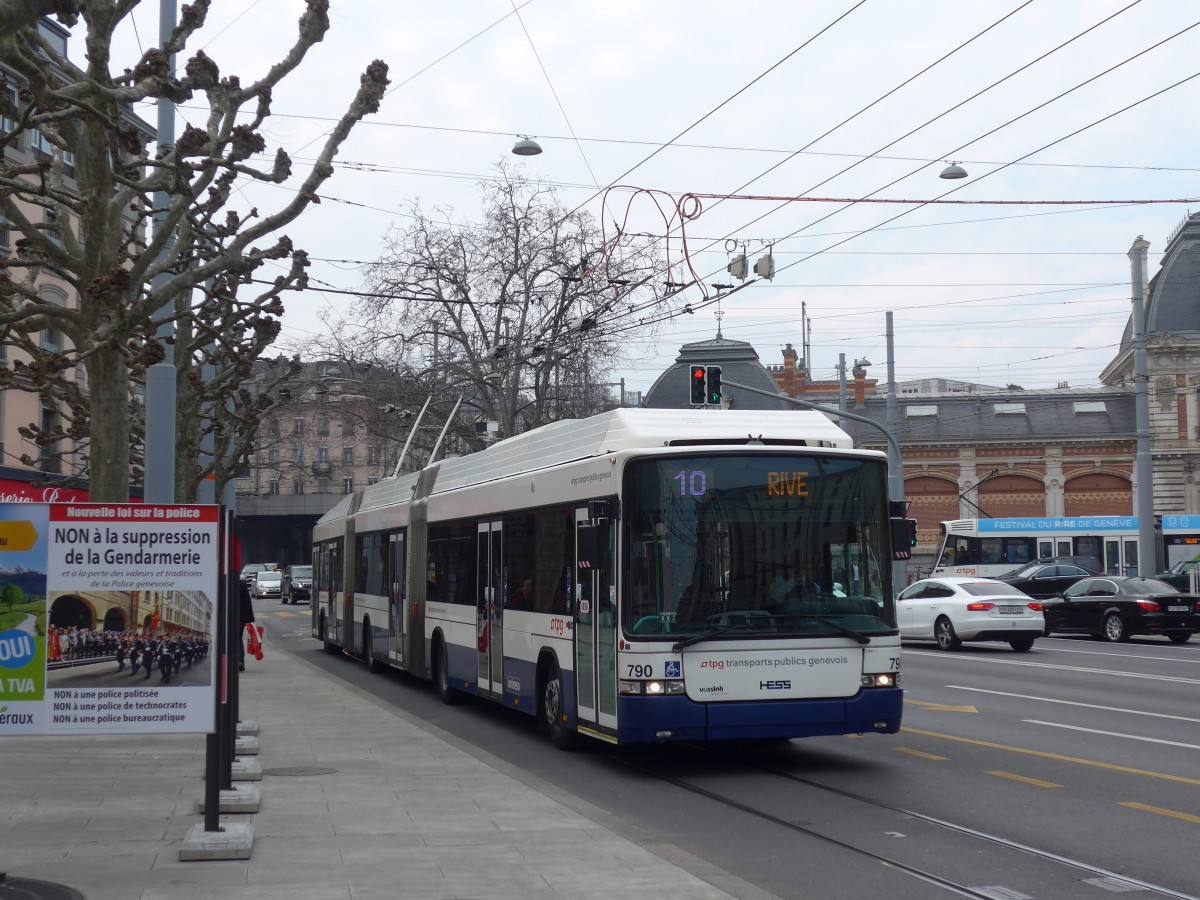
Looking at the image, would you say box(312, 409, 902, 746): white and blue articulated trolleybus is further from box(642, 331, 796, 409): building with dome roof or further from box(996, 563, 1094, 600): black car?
box(642, 331, 796, 409): building with dome roof

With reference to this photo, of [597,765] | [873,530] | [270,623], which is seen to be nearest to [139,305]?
[597,765]

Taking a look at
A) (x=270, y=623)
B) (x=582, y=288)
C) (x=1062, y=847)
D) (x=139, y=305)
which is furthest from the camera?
(x=270, y=623)

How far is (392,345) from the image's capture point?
42.8 meters

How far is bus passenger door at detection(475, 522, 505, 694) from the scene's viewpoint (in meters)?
15.5

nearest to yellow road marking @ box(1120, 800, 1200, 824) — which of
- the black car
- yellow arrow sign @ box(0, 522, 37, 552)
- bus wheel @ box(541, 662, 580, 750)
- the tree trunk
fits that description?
bus wheel @ box(541, 662, 580, 750)

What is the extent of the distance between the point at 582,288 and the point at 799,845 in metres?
34.3

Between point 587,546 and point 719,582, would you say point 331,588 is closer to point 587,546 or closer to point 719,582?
point 587,546

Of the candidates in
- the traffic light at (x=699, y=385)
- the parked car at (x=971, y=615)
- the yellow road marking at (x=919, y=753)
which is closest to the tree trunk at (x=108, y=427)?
the yellow road marking at (x=919, y=753)

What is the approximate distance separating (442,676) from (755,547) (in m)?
8.01

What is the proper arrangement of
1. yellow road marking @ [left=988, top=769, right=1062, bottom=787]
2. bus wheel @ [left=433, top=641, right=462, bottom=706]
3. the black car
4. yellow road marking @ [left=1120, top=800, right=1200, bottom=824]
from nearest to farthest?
yellow road marking @ [left=1120, top=800, right=1200, bottom=824] < yellow road marking @ [left=988, top=769, right=1062, bottom=787] < bus wheel @ [left=433, top=641, right=462, bottom=706] < the black car

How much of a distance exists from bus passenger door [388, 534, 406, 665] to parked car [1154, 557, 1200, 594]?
23798 millimetres

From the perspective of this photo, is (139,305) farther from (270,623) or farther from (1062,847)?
(270,623)

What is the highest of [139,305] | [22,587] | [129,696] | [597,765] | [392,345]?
[392,345]

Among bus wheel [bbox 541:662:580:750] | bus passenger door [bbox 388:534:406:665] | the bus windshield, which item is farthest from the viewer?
bus passenger door [bbox 388:534:406:665]
